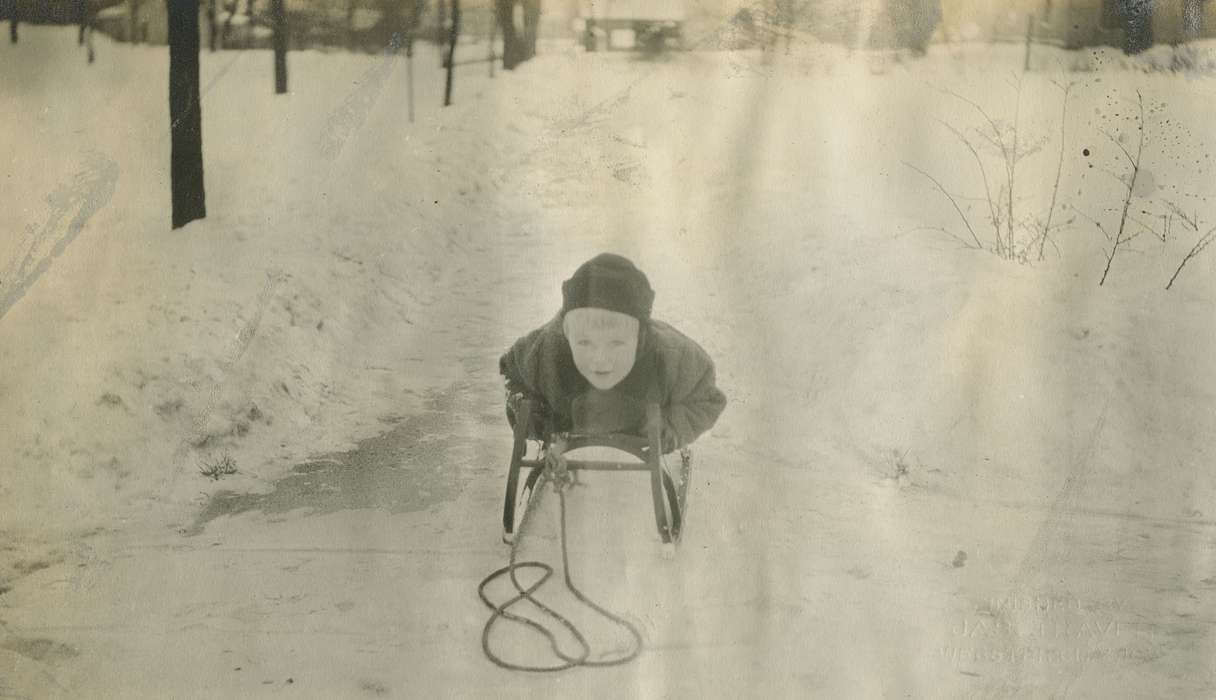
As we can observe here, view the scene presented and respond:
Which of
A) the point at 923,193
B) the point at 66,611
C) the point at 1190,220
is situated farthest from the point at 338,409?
the point at 1190,220

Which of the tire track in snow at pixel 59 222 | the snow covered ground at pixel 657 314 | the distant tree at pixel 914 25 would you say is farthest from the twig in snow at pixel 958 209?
the tire track in snow at pixel 59 222

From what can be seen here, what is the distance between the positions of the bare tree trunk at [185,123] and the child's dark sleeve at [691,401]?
97cm

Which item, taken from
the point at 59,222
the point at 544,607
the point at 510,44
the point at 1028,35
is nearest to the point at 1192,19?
the point at 1028,35

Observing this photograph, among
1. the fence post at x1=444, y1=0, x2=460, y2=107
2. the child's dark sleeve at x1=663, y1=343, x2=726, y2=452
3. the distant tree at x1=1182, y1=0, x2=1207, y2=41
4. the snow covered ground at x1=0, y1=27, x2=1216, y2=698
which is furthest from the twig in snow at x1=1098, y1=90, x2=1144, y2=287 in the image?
the fence post at x1=444, y1=0, x2=460, y2=107

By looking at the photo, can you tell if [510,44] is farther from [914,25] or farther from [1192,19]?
[1192,19]

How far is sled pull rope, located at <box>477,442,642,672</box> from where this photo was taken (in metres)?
1.57

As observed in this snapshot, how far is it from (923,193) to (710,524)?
2.63ft

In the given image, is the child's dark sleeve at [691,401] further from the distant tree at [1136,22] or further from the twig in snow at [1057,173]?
the distant tree at [1136,22]

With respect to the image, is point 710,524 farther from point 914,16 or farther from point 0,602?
point 0,602

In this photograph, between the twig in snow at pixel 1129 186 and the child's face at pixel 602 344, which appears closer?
the child's face at pixel 602 344

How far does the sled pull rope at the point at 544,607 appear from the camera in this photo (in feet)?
5.16

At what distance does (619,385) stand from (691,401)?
0.15m

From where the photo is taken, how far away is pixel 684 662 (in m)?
1.58

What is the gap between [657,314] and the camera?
181 cm
